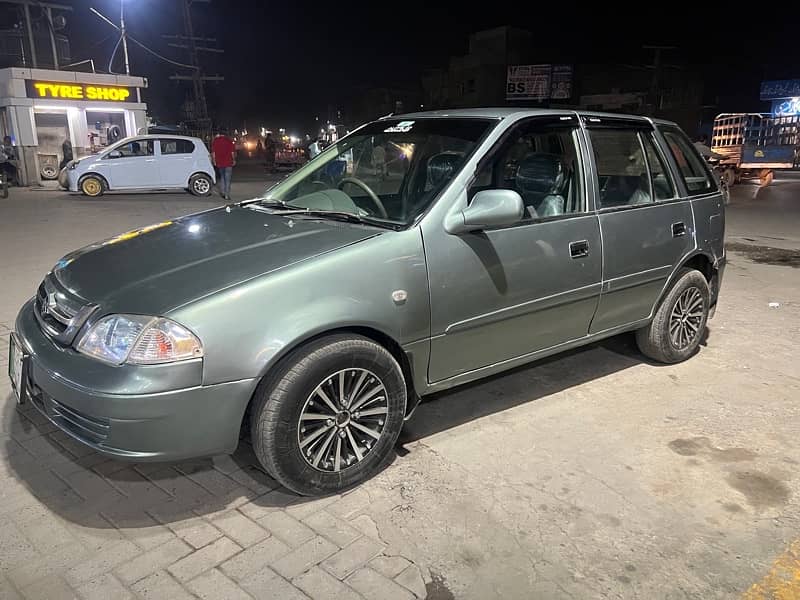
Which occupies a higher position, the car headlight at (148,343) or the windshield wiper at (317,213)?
the windshield wiper at (317,213)

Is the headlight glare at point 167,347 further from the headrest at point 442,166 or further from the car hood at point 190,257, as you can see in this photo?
the headrest at point 442,166

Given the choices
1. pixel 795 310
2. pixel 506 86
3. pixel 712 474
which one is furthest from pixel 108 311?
pixel 506 86

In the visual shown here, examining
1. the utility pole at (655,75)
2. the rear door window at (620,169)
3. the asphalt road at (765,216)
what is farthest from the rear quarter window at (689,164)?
the utility pole at (655,75)

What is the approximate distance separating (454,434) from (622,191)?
200cm

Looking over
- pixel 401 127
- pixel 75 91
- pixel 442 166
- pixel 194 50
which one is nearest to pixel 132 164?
pixel 75 91

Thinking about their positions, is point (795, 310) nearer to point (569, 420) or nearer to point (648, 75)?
point (569, 420)

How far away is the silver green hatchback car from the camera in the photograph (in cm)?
250

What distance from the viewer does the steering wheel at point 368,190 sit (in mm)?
3370

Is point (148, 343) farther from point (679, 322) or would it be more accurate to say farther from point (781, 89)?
point (781, 89)

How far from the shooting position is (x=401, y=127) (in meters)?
3.99

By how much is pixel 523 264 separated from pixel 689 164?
208 centimetres

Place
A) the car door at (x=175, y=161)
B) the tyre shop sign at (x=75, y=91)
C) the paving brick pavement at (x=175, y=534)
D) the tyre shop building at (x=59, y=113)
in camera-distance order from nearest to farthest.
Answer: the paving brick pavement at (x=175, y=534)
the car door at (x=175, y=161)
the tyre shop building at (x=59, y=113)
the tyre shop sign at (x=75, y=91)

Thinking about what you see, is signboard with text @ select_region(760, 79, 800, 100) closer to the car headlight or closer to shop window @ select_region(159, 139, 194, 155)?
shop window @ select_region(159, 139, 194, 155)

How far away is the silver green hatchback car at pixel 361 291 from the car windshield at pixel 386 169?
17mm
